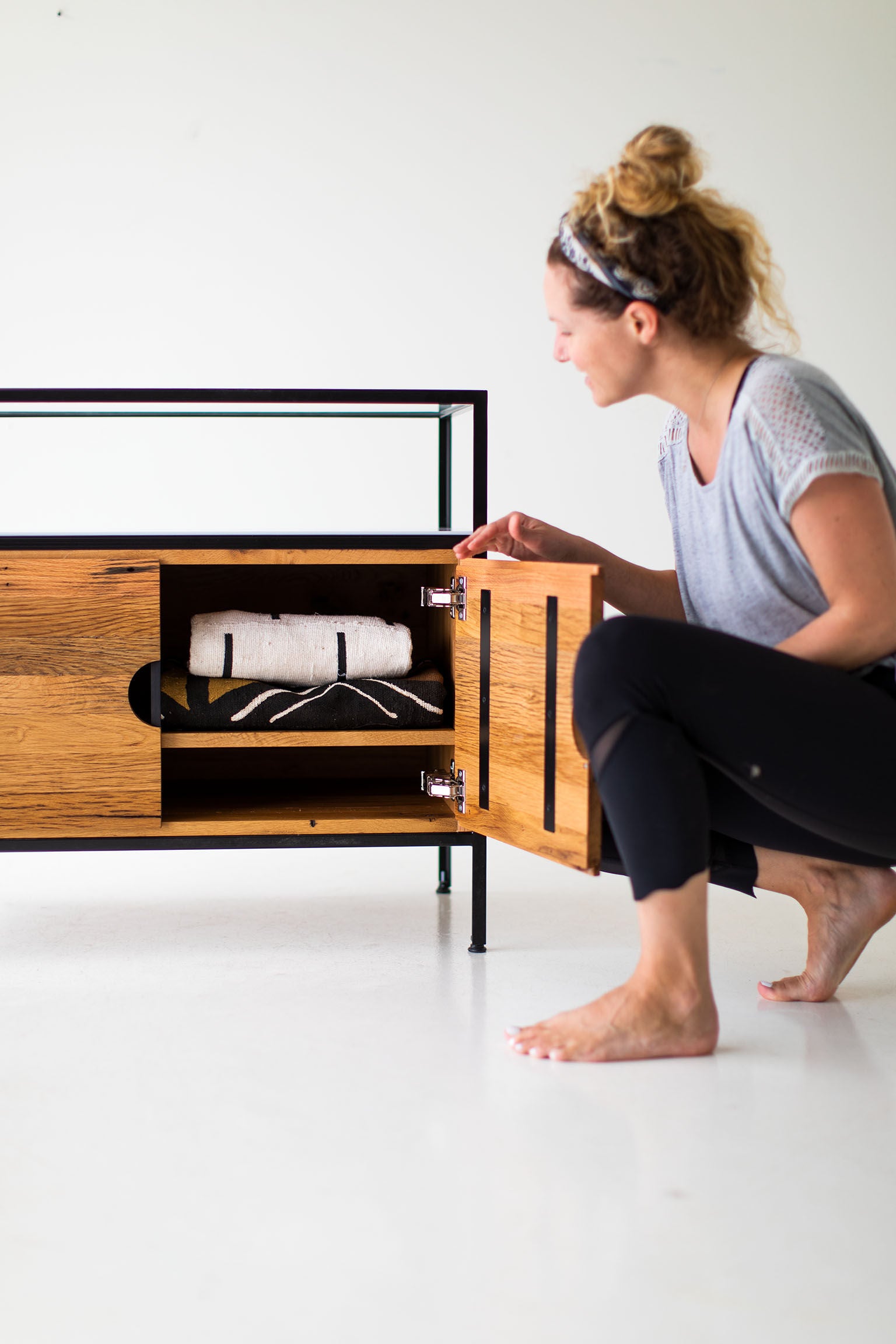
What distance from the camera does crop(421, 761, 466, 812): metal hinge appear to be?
5.99 feet

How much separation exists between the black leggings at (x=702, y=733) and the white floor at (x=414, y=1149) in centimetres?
28

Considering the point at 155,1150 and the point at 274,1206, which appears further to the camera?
the point at 155,1150

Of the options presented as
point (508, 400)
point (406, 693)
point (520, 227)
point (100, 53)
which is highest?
point (100, 53)

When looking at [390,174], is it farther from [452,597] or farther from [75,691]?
[75,691]

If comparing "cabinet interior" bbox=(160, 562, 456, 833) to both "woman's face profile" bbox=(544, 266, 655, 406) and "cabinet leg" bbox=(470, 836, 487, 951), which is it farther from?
"woman's face profile" bbox=(544, 266, 655, 406)

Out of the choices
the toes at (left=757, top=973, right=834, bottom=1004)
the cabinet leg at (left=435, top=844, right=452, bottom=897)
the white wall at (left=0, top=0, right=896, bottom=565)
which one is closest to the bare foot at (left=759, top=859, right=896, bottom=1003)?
the toes at (left=757, top=973, right=834, bottom=1004)

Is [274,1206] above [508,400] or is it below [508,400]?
below

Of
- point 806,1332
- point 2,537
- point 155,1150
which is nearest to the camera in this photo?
point 806,1332

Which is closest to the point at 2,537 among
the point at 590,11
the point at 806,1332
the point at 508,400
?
the point at 806,1332

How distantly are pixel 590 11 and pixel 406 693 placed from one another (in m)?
1.98

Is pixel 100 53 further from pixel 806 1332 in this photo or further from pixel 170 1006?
pixel 806 1332

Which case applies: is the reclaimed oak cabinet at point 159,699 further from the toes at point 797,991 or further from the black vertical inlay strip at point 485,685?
the toes at point 797,991

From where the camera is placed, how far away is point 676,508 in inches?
64.0

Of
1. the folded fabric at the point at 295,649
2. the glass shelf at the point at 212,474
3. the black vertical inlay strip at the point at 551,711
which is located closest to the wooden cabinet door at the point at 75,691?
the folded fabric at the point at 295,649
